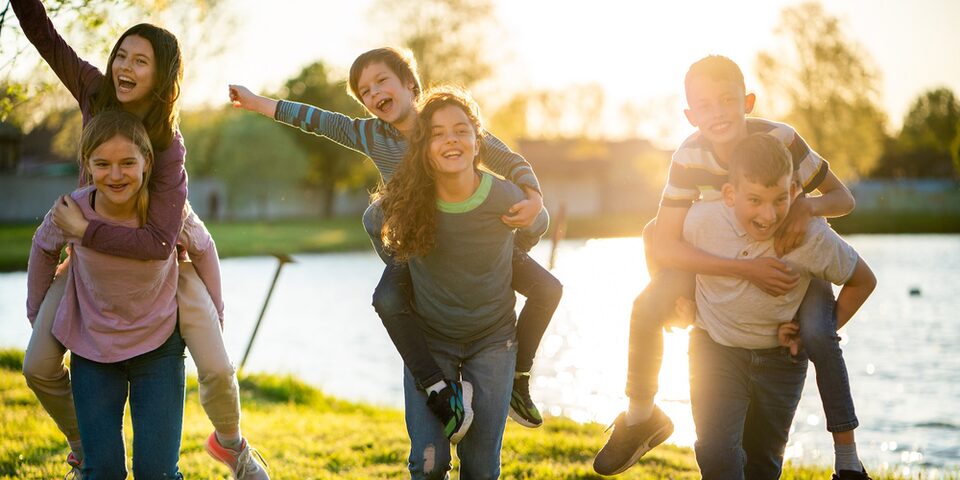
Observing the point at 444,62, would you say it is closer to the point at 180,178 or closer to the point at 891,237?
the point at 891,237

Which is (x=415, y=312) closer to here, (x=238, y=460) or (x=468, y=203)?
(x=468, y=203)

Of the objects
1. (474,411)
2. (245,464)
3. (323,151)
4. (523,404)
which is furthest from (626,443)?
(323,151)

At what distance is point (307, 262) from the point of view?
33.1m

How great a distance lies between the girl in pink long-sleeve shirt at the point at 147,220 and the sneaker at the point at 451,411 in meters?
0.97

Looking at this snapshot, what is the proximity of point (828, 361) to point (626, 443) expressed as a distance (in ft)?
3.19

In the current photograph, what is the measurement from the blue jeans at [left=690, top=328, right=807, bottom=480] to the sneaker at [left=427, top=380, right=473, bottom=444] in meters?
0.95

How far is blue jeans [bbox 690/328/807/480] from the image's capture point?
3.94 meters

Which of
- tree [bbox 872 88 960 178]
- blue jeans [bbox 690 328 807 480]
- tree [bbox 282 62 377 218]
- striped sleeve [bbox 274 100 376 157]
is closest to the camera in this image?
blue jeans [bbox 690 328 807 480]

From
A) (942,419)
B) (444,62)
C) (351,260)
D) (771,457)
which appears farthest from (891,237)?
(771,457)

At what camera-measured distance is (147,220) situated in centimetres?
388

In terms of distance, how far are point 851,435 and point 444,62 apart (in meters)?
39.4

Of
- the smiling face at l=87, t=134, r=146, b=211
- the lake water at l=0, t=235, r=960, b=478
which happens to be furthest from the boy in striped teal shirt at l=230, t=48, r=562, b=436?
the lake water at l=0, t=235, r=960, b=478

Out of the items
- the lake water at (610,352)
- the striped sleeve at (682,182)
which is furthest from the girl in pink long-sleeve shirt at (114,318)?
the lake water at (610,352)

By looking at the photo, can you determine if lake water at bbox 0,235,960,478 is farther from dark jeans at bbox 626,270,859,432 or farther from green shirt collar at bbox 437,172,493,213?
green shirt collar at bbox 437,172,493,213
